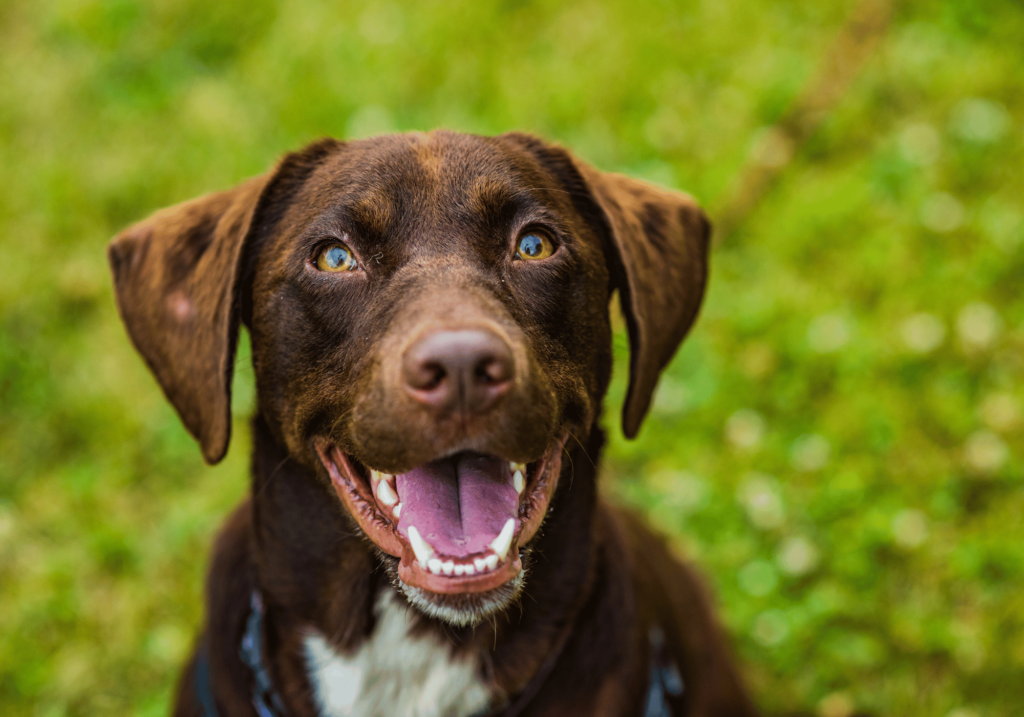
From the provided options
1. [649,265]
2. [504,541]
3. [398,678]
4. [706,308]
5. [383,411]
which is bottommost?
[706,308]

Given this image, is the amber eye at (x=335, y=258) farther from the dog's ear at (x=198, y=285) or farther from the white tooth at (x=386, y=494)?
the white tooth at (x=386, y=494)

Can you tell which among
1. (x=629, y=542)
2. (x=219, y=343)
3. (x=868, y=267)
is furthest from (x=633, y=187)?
(x=868, y=267)

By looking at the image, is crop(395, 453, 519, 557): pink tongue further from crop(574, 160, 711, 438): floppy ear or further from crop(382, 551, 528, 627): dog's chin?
crop(574, 160, 711, 438): floppy ear

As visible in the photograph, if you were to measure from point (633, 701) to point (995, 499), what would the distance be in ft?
7.70

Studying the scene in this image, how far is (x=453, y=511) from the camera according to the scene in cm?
227

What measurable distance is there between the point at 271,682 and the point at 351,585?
0.37 meters

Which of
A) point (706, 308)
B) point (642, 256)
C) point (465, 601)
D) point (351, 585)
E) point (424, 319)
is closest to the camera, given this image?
point (424, 319)

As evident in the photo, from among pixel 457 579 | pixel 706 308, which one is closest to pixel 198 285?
pixel 457 579

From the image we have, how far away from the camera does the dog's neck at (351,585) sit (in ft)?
8.46

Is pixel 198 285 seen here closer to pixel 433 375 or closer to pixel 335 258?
pixel 335 258

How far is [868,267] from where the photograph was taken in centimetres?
496

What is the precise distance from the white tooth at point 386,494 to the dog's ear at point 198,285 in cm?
49

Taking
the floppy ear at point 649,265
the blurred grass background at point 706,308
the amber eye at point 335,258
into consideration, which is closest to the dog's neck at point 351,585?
the floppy ear at point 649,265

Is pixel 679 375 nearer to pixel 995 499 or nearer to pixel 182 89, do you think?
pixel 995 499
